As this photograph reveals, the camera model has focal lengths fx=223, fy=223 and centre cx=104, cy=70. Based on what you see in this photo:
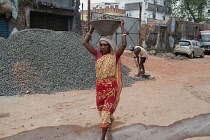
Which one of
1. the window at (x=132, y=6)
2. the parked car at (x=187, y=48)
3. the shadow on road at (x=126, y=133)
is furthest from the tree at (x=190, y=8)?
the shadow on road at (x=126, y=133)

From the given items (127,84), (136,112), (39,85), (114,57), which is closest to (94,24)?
(114,57)

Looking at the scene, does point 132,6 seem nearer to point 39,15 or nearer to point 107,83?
point 39,15

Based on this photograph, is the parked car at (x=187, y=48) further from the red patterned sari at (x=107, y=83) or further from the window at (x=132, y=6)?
the window at (x=132, y=6)

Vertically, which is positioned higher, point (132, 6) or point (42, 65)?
point (132, 6)

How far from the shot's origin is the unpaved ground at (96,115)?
11.9ft

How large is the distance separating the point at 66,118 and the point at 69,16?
13.9 m

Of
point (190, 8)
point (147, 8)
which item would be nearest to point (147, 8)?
point (147, 8)

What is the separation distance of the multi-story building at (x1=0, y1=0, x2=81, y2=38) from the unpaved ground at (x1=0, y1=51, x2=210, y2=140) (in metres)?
8.91

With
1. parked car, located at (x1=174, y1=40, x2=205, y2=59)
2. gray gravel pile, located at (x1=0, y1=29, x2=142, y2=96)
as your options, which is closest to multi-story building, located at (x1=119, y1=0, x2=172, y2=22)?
parked car, located at (x1=174, y1=40, x2=205, y2=59)

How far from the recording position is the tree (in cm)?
3125

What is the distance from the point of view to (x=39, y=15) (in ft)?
50.0

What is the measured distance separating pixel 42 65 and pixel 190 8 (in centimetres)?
3032

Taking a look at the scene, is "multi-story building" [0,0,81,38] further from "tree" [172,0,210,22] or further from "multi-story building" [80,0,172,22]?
"multi-story building" [80,0,172,22]

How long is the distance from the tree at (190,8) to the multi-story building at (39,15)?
798 inches
